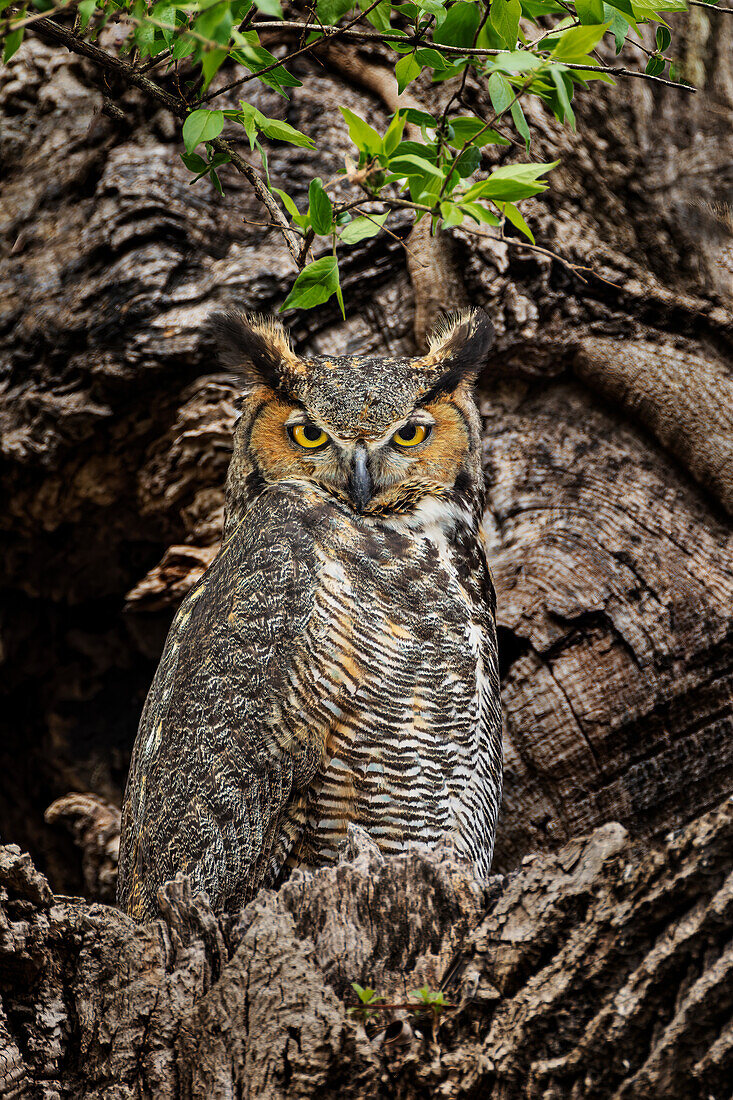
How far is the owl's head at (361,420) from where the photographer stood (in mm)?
2006

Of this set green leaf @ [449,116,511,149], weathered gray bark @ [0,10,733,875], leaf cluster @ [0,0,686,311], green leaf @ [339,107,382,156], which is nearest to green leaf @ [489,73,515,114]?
leaf cluster @ [0,0,686,311]

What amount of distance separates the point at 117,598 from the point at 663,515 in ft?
6.47

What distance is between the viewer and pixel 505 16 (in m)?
1.63

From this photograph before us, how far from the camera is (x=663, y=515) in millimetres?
2328

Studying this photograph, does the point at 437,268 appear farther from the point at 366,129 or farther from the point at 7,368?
the point at 7,368

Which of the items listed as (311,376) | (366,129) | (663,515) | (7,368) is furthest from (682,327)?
(7,368)

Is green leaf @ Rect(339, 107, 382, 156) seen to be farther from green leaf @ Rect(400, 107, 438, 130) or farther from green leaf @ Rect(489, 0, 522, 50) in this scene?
green leaf @ Rect(489, 0, 522, 50)

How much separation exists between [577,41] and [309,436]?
992 millimetres

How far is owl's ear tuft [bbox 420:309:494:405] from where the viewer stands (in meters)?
2.17

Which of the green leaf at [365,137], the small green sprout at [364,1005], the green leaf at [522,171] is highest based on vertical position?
the green leaf at [365,137]

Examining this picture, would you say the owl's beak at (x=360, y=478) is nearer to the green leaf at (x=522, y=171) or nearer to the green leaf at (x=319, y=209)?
the green leaf at (x=319, y=209)

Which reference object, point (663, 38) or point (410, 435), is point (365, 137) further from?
point (663, 38)

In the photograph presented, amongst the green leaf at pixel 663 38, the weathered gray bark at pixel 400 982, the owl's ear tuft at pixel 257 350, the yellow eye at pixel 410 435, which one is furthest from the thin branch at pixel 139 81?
the weathered gray bark at pixel 400 982

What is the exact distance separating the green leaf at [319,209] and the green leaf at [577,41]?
0.45m
